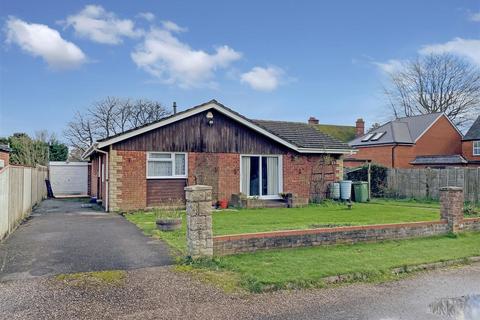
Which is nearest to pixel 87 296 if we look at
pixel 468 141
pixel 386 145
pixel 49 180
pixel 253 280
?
pixel 253 280

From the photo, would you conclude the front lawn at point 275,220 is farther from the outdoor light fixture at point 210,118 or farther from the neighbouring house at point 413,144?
the neighbouring house at point 413,144

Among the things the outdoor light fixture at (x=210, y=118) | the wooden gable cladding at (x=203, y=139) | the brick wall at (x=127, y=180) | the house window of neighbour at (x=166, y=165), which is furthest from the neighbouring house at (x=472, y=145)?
the brick wall at (x=127, y=180)

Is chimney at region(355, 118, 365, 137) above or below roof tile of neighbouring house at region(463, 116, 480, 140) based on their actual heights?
above

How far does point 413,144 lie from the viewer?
33.1m

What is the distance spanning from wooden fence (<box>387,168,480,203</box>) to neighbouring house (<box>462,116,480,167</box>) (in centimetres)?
1434

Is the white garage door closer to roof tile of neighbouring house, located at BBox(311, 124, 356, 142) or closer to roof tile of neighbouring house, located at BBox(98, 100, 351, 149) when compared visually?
roof tile of neighbouring house, located at BBox(98, 100, 351, 149)

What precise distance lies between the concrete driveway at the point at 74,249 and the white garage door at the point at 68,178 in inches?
590

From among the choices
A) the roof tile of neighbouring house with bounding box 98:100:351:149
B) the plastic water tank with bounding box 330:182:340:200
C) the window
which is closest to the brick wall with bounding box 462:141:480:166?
the window

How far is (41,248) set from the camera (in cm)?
795

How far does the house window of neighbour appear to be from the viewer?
49.8ft

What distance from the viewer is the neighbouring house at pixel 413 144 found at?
32438 mm

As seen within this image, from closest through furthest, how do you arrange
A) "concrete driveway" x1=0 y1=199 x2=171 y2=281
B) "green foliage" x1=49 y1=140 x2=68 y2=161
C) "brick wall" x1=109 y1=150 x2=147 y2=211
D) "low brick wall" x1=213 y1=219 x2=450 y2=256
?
"concrete driveway" x1=0 y1=199 x2=171 y2=281
"low brick wall" x1=213 y1=219 x2=450 y2=256
"brick wall" x1=109 y1=150 x2=147 y2=211
"green foliage" x1=49 y1=140 x2=68 y2=161

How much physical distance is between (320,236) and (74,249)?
4962 mm

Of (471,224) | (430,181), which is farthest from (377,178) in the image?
(471,224)
